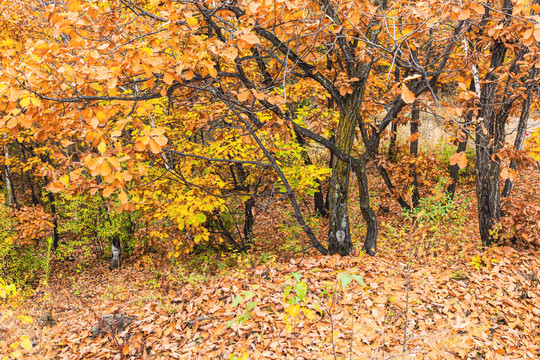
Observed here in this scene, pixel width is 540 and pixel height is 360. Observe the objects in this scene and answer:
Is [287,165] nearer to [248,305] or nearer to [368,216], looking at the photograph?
[368,216]

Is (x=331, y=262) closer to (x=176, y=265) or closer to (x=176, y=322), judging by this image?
(x=176, y=322)

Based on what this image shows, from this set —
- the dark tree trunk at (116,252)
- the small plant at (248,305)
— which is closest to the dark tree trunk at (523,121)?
the small plant at (248,305)

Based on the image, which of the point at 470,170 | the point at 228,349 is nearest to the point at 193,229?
the point at 228,349

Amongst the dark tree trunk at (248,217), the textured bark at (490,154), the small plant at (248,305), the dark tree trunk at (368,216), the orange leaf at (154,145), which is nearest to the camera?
the small plant at (248,305)

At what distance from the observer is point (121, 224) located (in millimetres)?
8781

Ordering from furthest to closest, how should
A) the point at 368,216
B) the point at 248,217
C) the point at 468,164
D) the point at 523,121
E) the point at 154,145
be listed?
the point at 468,164, the point at 248,217, the point at 368,216, the point at 523,121, the point at 154,145

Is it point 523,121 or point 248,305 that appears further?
point 523,121

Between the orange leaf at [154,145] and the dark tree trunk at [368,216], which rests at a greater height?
the orange leaf at [154,145]

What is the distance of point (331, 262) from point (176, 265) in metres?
4.73

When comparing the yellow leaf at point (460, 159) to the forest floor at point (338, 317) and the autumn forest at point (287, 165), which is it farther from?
the forest floor at point (338, 317)

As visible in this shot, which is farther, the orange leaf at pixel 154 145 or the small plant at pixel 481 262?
the small plant at pixel 481 262

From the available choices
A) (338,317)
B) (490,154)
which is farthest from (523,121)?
(338,317)

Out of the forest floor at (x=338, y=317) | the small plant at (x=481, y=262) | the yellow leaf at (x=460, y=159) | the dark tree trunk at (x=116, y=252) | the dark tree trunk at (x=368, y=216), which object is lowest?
the dark tree trunk at (x=116, y=252)

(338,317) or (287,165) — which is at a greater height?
(287,165)
